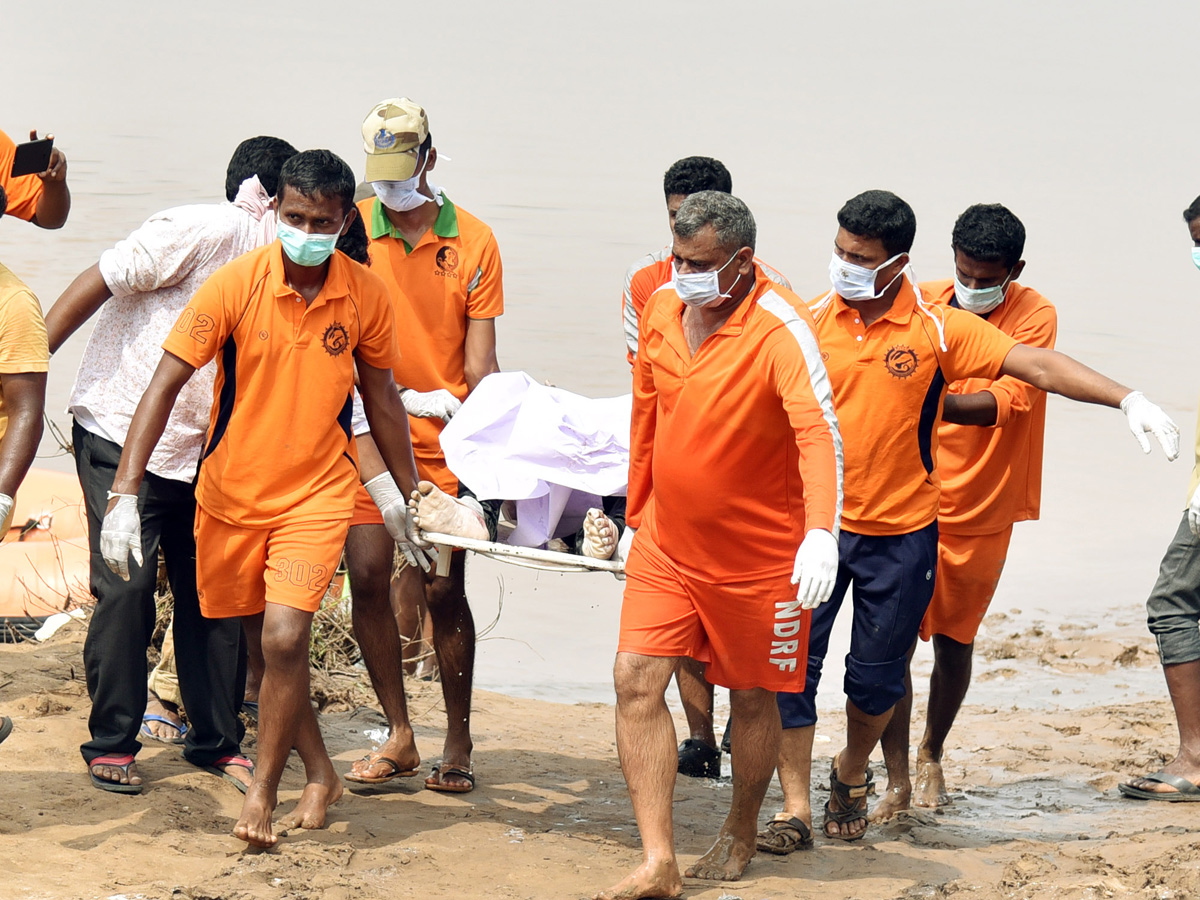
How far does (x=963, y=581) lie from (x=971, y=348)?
105cm

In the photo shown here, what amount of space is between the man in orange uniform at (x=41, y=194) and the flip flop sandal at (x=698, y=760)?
123 inches

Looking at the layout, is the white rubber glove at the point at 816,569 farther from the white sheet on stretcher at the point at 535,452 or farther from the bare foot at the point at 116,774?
the bare foot at the point at 116,774

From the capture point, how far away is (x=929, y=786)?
5898 millimetres

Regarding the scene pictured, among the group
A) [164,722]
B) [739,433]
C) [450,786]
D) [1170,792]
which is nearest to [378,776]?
[450,786]

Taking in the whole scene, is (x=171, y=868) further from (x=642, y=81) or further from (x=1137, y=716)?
(x=642, y=81)

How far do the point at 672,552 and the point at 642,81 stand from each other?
2450 cm

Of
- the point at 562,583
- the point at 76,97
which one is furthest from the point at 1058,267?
the point at 76,97

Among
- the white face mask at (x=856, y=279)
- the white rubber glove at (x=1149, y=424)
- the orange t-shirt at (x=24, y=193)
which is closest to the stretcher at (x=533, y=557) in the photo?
the white face mask at (x=856, y=279)

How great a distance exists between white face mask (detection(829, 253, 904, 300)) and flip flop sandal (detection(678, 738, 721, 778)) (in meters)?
2.05

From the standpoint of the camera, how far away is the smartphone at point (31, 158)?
5.16 meters

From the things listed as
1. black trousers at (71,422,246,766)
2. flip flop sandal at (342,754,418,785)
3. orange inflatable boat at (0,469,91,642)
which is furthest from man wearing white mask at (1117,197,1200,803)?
orange inflatable boat at (0,469,91,642)

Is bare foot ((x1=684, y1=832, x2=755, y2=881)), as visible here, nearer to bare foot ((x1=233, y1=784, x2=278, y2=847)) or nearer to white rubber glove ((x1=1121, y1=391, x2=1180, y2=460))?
bare foot ((x1=233, y1=784, x2=278, y2=847))

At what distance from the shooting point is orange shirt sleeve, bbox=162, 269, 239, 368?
4.41 meters

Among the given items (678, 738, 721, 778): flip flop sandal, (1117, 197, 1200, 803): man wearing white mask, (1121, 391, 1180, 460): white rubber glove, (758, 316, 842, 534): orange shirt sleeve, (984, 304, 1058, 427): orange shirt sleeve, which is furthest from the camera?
(678, 738, 721, 778): flip flop sandal
